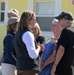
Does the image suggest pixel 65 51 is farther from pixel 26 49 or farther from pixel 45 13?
pixel 45 13

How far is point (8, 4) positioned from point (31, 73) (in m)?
9.10

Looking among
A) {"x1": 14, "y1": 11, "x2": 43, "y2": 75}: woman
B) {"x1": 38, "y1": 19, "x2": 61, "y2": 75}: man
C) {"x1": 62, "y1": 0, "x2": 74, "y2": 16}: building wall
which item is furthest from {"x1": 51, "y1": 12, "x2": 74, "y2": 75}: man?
{"x1": 62, "y1": 0, "x2": 74, "y2": 16}: building wall

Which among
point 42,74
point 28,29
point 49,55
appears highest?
point 28,29

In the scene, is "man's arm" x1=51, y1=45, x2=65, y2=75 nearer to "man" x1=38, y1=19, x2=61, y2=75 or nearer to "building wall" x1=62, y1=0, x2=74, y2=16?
"man" x1=38, y1=19, x2=61, y2=75

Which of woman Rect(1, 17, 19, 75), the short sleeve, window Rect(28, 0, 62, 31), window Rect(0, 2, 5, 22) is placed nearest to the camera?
the short sleeve

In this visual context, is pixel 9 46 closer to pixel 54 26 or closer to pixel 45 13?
pixel 54 26

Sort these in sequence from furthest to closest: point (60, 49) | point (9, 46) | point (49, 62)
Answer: point (9, 46), point (49, 62), point (60, 49)

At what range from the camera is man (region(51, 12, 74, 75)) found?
13.5 feet

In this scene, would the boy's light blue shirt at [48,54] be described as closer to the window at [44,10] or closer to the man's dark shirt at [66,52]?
the man's dark shirt at [66,52]

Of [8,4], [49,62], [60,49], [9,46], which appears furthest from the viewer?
[8,4]

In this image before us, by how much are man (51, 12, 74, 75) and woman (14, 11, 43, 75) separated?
1.24ft

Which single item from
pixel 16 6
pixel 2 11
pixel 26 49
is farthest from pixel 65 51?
pixel 2 11

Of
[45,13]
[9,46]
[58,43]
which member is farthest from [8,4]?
[58,43]

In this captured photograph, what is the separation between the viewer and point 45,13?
44.0 feet
